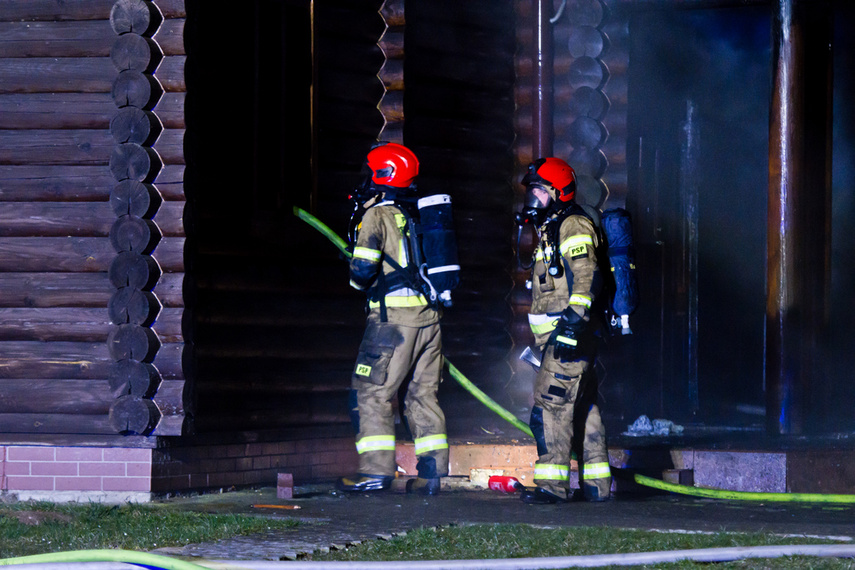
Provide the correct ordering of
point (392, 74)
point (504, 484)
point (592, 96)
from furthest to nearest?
point (592, 96)
point (392, 74)
point (504, 484)

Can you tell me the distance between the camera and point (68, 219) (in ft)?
Result: 24.8

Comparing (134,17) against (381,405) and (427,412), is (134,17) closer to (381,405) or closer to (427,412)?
(381,405)

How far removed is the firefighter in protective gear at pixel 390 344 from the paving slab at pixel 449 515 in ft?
0.82

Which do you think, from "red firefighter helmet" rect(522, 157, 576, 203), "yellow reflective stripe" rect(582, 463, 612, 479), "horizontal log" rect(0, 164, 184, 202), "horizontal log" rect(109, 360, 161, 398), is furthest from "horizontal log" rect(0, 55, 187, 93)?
"yellow reflective stripe" rect(582, 463, 612, 479)

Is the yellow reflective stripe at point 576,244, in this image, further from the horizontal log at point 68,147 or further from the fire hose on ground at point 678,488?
the horizontal log at point 68,147

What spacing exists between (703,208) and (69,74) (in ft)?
19.7

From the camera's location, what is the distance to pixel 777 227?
349 inches

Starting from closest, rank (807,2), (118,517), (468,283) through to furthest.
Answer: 1. (118,517)
2. (807,2)
3. (468,283)

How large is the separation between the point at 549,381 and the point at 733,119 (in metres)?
4.75

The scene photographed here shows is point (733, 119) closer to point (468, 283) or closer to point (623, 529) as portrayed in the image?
point (468, 283)

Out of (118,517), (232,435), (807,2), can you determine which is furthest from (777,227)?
(118,517)

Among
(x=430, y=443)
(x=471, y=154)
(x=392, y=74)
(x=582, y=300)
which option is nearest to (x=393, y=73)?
(x=392, y=74)

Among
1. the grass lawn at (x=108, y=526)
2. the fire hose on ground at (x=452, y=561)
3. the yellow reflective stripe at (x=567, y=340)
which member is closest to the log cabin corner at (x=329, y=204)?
the grass lawn at (x=108, y=526)

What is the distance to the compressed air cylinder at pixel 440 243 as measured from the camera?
25.2ft
